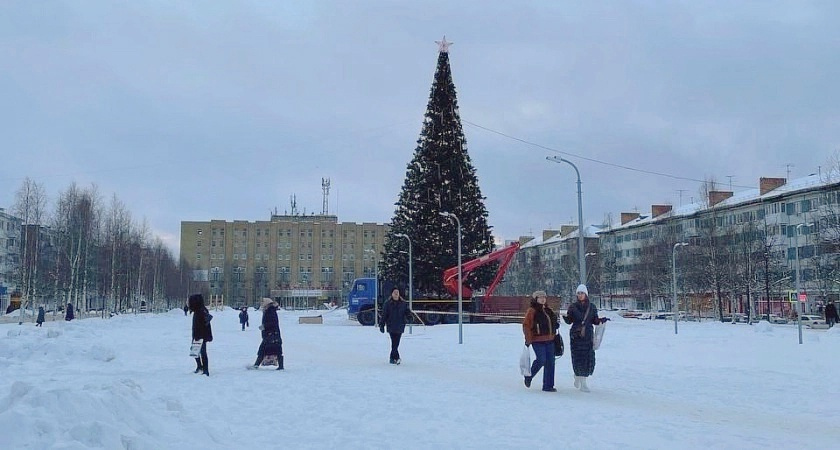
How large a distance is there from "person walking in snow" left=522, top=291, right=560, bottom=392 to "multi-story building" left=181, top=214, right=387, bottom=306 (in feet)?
442

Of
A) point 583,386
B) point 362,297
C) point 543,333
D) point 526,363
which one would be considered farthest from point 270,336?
point 362,297

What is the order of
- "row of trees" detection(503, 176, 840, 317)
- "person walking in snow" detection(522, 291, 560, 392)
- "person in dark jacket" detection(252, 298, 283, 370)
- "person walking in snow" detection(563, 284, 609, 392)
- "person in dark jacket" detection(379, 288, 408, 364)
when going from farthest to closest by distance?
"row of trees" detection(503, 176, 840, 317) → "person in dark jacket" detection(379, 288, 408, 364) → "person in dark jacket" detection(252, 298, 283, 370) → "person walking in snow" detection(522, 291, 560, 392) → "person walking in snow" detection(563, 284, 609, 392)

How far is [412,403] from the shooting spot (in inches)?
446

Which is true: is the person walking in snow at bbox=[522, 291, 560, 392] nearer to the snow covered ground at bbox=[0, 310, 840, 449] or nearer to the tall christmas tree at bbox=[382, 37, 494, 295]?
the snow covered ground at bbox=[0, 310, 840, 449]

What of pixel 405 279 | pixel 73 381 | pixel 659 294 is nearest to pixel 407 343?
pixel 73 381

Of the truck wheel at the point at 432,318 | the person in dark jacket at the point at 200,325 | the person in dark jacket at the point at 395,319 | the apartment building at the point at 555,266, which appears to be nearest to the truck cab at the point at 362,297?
the truck wheel at the point at 432,318

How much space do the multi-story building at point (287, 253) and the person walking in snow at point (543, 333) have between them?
135 m

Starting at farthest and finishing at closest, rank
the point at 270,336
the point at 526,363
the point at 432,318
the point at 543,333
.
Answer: the point at 432,318, the point at 270,336, the point at 526,363, the point at 543,333

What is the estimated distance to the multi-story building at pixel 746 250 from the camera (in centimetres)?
6600

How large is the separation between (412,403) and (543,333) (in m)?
2.80

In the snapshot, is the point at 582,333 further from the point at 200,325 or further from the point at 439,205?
the point at 439,205

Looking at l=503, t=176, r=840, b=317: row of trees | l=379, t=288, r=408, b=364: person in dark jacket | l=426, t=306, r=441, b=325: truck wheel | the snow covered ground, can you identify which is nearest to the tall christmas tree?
l=426, t=306, r=441, b=325: truck wheel

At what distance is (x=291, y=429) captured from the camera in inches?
359

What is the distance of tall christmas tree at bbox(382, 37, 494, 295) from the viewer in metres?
52.1
